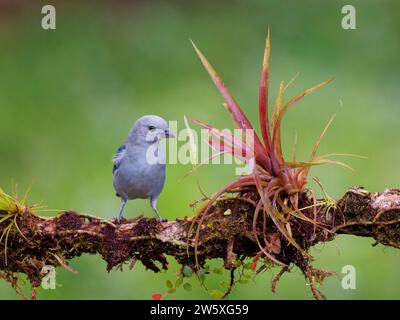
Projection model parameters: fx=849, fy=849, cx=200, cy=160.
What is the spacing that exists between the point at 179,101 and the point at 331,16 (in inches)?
82.8

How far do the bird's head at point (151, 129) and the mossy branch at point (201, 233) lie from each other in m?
0.53

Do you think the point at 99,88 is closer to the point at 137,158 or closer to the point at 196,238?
the point at 137,158

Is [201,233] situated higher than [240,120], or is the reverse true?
[240,120]

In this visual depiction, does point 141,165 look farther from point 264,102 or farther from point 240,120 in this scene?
point 264,102

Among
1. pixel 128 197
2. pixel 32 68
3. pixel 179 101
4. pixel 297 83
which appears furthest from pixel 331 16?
pixel 128 197

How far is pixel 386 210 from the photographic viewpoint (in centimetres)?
305

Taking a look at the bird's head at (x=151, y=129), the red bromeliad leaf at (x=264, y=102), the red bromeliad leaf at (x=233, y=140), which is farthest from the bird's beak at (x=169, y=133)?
the red bromeliad leaf at (x=264, y=102)

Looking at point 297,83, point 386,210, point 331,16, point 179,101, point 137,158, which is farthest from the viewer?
point 331,16

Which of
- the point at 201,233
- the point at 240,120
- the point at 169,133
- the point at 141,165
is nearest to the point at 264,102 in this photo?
the point at 240,120

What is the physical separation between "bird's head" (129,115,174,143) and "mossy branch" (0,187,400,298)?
53 cm

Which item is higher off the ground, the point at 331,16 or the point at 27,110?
the point at 331,16

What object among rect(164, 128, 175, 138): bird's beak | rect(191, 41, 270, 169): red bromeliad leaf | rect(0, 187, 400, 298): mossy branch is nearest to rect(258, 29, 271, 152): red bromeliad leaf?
rect(191, 41, 270, 169): red bromeliad leaf

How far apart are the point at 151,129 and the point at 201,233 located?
0.68 metres

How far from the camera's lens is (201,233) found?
3.12 m
